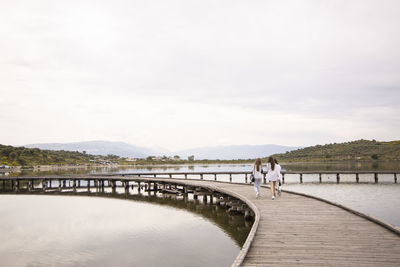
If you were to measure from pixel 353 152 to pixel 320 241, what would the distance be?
12693cm

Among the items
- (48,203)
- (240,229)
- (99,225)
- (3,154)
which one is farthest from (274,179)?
(3,154)

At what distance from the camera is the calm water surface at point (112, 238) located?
1202 centimetres

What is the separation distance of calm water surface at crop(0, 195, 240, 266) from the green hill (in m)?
109

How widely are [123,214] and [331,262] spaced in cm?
1695

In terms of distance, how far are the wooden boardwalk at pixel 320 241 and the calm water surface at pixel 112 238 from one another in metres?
2.86

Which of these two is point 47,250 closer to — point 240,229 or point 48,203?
point 240,229

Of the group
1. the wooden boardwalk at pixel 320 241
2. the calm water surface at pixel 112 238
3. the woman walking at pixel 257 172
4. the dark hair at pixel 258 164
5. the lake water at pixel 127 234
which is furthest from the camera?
the woman walking at pixel 257 172

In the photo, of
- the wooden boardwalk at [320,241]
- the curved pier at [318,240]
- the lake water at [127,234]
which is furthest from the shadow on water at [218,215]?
the wooden boardwalk at [320,241]

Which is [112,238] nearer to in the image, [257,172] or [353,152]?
[257,172]

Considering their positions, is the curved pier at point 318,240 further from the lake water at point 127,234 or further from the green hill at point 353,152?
the green hill at point 353,152

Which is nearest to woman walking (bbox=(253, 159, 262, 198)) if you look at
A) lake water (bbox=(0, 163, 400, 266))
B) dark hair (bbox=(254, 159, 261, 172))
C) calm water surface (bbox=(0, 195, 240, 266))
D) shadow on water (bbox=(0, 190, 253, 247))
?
dark hair (bbox=(254, 159, 261, 172))

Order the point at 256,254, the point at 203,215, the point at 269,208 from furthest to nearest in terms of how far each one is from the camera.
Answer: the point at 203,215 < the point at 269,208 < the point at 256,254

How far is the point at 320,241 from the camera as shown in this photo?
26.4 ft

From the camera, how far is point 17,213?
22.8 m
